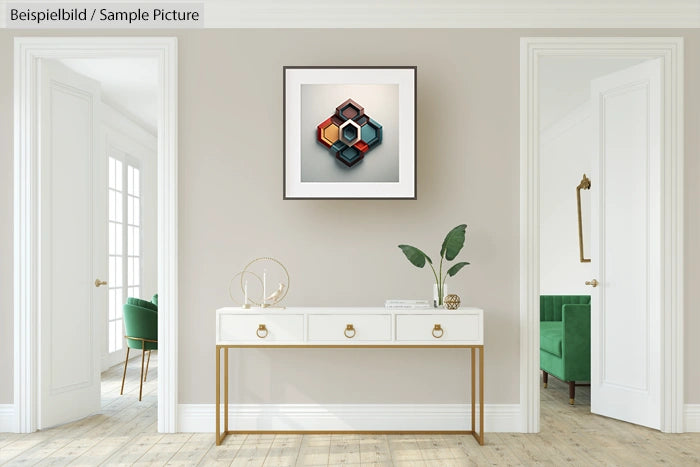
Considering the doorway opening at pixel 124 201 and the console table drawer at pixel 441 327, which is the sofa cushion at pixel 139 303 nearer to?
the doorway opening at pixel 124 201

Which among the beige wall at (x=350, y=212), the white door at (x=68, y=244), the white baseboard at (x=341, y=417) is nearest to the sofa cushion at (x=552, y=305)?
the beige wall at (x=350, y=212)

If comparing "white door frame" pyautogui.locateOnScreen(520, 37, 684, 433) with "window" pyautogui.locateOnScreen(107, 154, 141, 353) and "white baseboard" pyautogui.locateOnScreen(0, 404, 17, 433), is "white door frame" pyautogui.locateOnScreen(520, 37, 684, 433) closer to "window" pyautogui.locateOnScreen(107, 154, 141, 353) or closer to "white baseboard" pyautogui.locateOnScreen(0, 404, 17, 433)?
"white baseboard" pyautogui.locateOnScreen(0, 404, 17, 433)

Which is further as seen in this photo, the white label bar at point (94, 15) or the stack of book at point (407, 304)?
the white label bar at point (94, 15)

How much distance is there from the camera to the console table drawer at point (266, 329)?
3.49 m

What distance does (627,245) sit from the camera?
4.09m

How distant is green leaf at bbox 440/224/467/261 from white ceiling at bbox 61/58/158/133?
2733 mm

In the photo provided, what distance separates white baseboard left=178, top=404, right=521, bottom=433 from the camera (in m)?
3.85

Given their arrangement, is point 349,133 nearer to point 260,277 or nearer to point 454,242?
point 454,242

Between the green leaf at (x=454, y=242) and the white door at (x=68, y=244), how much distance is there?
7.61ft

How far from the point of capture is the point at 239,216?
12.8 ft

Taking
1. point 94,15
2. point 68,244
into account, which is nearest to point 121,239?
point 68,244

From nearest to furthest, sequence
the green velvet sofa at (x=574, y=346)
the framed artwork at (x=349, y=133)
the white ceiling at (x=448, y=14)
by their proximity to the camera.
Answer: the framed artwork at (x=349, y=133)
the white ceiling at (x=448, y=14)
the green velvet sofa at (x=574, y=346)

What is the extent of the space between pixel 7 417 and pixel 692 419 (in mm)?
4038

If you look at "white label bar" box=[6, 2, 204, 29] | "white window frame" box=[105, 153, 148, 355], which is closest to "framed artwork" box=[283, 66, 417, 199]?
"white label bar" box=[6, 2, 204, 29]
